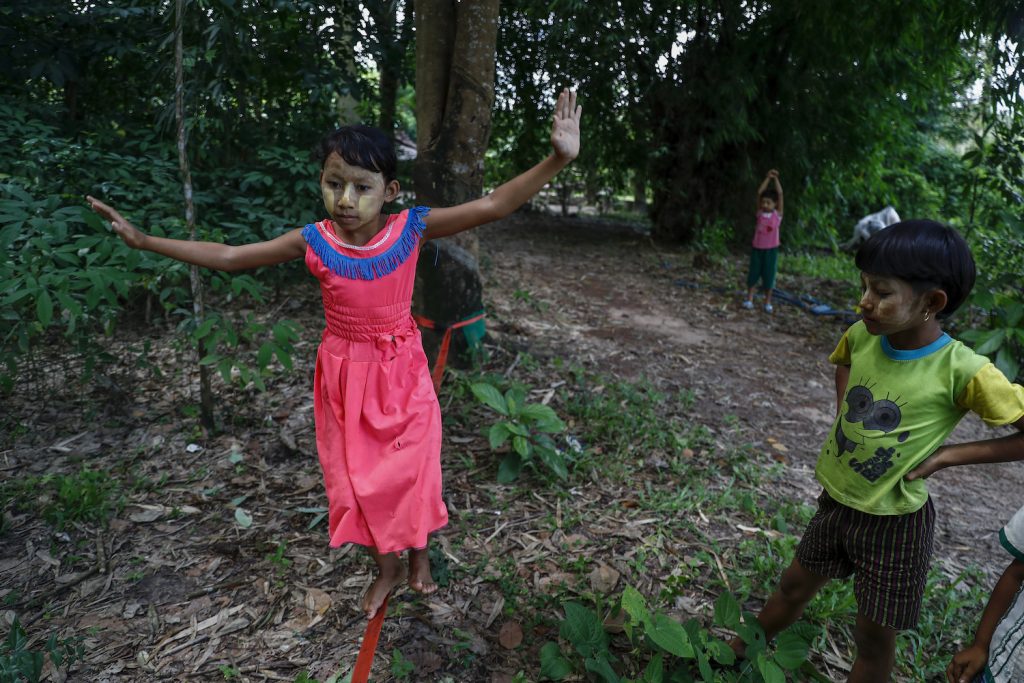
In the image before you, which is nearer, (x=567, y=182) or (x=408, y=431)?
(x=408, y=431)

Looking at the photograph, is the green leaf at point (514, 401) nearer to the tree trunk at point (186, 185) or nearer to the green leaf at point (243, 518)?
the green leaf at point (243, 518)

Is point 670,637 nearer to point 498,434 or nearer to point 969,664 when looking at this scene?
point 969,664

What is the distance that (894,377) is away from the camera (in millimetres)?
1758

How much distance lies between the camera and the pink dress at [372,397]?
2195 millimetres

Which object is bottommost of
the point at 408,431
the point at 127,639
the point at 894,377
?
the point at 127,639

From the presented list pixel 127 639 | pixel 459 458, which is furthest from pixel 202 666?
pixel 459 458

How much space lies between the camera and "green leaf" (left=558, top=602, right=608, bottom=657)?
2.09 meters

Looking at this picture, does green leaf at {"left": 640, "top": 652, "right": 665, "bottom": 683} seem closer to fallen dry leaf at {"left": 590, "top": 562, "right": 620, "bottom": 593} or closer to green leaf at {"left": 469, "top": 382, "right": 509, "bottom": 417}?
fallen dry leaf at {"left": 590, "top": 562, "right": 620, "bottom": 593}

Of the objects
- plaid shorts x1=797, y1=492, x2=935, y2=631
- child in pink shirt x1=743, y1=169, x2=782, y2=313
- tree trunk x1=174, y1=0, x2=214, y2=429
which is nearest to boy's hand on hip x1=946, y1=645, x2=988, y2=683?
plaid shorts x1=797, y1=492, x2=935, y2=631

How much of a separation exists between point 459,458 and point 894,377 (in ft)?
6.97

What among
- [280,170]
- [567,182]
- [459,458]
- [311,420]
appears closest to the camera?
[459,458]

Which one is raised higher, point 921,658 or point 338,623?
point 921,658

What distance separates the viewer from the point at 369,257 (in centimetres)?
219

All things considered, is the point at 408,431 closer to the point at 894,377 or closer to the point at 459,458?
the point at 459,458
